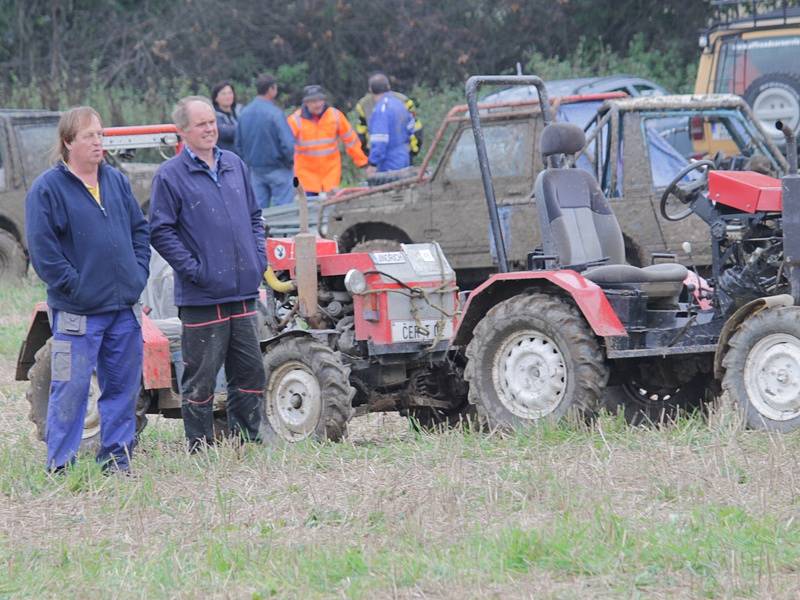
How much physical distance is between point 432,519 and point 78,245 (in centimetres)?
221

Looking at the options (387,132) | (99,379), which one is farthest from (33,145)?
(99,379)

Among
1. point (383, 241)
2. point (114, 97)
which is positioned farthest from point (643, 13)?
point (383, 241)

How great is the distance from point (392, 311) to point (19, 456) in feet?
6.72

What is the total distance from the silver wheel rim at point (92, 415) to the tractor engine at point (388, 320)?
990 millimetres

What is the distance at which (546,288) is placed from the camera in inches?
314

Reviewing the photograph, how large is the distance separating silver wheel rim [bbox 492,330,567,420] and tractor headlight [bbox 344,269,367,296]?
36.2 inches

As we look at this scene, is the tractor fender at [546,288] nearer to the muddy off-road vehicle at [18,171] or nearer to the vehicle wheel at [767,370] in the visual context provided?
the vehicle wheel at [767,370]

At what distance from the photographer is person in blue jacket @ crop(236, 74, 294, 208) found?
50.8 feet

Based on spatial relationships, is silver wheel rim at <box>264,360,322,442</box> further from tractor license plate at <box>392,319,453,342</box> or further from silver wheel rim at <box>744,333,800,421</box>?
silver wheel rim at <box>744,333,800,421</box>

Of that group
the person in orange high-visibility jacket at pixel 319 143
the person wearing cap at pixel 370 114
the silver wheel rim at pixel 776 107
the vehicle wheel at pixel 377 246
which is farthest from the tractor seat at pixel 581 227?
the silver wheel rim at pixel 776 107

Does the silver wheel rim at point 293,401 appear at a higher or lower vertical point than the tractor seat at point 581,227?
lower

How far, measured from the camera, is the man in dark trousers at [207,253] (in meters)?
7.39

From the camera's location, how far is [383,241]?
13.0 meters

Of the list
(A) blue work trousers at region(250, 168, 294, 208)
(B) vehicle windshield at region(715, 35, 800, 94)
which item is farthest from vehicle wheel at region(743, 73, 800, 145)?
(A) blue work trousers at region(250, 168, 294, 208)
